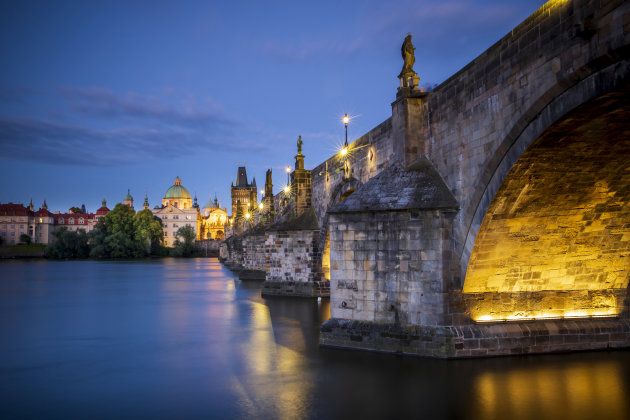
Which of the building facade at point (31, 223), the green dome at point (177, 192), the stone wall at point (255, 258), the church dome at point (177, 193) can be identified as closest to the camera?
the stone wall at point (255, 258)

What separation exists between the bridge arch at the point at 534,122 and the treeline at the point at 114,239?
84798 millimetres

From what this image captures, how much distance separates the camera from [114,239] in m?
85.8

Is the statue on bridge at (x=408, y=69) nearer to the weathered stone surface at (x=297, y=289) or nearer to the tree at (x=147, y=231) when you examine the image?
the weathered stone surface at (x=297, y=289)

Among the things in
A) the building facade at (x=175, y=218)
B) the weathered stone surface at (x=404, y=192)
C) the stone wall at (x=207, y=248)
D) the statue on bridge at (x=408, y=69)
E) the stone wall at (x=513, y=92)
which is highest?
the building facade at (x=175, y=218)

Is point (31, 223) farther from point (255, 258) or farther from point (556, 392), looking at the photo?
point (556, 392)

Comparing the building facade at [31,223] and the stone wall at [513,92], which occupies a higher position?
the building facade at [31,223]

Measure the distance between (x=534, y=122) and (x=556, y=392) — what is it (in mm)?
4736

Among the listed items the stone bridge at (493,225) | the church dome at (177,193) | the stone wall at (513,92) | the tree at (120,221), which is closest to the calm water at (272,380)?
the stone bridge at (493,225)

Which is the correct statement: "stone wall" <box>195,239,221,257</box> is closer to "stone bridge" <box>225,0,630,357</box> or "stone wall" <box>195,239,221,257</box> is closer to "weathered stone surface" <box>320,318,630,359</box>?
"stone bridge" <box>225,0,630,357</box>

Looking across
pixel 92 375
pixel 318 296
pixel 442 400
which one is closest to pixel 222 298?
pixel 318 296

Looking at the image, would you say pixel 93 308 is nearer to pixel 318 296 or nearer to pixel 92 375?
pixel 318 296

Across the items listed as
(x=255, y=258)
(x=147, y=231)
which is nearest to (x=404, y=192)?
(x=255, y=258)

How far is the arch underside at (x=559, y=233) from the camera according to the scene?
26.7 feet

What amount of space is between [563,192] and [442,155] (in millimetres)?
2697
